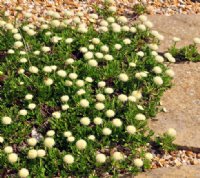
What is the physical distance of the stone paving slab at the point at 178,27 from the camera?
28.1 feet

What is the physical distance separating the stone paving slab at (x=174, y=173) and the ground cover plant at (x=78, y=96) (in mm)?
132

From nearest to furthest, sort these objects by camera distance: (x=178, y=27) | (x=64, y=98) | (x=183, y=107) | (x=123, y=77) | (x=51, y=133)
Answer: (x=51, y=133) → (x=64, y=98) → (x=123, y=77) → (x=183, y=107) → (x=178, y=27)

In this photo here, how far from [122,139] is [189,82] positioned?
1945 millimetres

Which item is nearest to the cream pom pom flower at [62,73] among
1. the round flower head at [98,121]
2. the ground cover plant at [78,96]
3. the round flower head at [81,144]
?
the ground cover plant at [78,96]

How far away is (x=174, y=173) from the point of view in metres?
5.80

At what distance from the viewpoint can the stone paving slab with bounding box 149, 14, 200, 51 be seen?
338 inches

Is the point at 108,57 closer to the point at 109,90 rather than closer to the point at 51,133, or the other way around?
the point at 109,90

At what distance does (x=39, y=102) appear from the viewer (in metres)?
6.62

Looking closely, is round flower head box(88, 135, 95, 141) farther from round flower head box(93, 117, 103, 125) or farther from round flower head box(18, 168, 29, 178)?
round flower head box(18, 168, 29, 178)

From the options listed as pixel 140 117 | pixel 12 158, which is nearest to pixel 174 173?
pixel 140 117

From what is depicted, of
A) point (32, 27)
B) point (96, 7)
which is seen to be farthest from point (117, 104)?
point (96, 7)

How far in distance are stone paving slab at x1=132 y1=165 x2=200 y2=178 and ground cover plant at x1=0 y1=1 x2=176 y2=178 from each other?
5.2 inches

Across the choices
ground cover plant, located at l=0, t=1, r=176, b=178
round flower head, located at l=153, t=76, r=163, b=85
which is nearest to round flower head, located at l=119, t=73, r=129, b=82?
ground cover plant, located at l=0, t=1, r=176, b=178

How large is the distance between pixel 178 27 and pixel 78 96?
3369 mm
